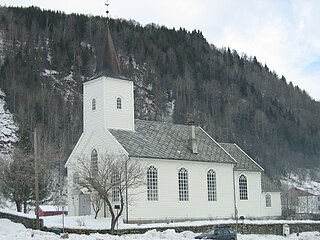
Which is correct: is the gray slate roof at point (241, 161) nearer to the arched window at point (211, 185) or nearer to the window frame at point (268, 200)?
the window frame at point (268, 200)

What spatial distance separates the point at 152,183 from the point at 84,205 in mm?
6789

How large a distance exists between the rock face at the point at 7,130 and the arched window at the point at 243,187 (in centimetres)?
5921

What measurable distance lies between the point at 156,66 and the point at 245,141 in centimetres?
4680

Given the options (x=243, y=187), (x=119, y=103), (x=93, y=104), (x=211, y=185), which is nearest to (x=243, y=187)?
(x=243, y=187)

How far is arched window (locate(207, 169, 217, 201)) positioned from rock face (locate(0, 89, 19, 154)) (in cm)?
6011

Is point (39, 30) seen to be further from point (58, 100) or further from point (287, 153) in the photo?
A: point (287, 153)

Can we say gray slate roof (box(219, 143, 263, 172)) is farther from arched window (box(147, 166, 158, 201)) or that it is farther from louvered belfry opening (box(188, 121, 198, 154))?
arched window (box(147, 166, 158, 201))

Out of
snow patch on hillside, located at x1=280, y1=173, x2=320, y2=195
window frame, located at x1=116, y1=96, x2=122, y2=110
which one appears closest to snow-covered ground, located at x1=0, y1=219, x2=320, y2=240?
window frame, located at x1=116, y1=96, x2=122, y2=110

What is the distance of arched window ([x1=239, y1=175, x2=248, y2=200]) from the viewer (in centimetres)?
5950

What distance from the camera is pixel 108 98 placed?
5450 cm

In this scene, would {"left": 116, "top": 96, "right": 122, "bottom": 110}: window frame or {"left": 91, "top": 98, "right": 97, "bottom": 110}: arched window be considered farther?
{"left": 91, "top": 98, "right": 97, "bottom": 110}: arched window

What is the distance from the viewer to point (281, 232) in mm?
49344

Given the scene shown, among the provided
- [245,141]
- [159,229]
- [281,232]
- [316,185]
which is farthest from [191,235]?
[245,141]

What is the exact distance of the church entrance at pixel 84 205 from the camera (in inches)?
2085
